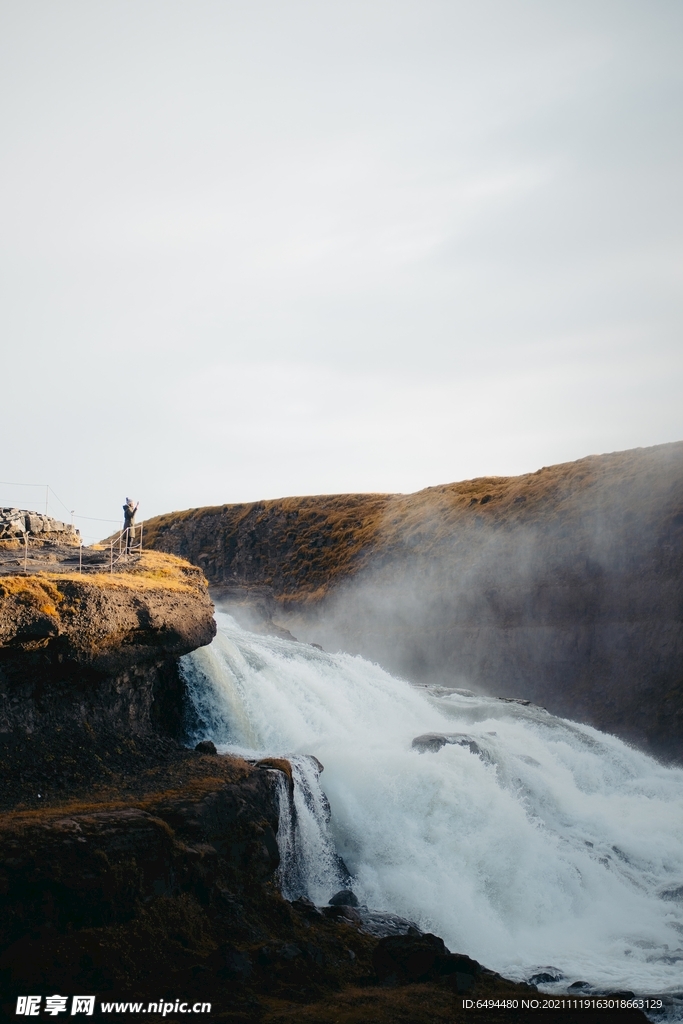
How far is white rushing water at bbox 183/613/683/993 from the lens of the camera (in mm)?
20594

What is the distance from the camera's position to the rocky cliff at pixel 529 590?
49.1 m

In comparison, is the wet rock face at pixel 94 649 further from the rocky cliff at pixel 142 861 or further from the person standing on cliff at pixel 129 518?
the person standing on cliff at pixel 129 518

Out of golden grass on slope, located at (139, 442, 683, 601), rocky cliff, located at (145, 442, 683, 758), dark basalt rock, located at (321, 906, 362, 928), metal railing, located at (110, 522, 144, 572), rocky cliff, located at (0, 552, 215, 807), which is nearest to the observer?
rocky cliff, located at (0, 552, 215, 807)

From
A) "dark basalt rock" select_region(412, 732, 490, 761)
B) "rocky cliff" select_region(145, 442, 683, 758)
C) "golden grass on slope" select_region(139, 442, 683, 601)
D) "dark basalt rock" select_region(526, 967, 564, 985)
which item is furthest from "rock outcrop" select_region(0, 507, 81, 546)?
"golden grass on slope" select_region(139, 442, 683, 601)

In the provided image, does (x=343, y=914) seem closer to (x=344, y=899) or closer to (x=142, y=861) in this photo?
(x=344, y=899)

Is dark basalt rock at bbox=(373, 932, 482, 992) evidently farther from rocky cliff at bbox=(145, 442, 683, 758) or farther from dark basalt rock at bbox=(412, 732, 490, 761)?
rocky cliff at bbox=(145, 442, 683, 758)

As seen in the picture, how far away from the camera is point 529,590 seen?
55219 millimetres

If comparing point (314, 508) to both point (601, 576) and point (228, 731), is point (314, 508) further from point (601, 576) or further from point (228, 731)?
point (228, 731)

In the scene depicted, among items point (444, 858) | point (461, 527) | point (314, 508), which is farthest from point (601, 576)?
point (314, 508)

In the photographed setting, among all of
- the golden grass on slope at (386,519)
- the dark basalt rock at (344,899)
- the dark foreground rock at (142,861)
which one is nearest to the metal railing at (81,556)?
the dark foreground rock at (142,861)

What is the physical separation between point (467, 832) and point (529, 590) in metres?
33.0

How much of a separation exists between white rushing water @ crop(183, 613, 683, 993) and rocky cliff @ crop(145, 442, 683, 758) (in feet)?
53.1

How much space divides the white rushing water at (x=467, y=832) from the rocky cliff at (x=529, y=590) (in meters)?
16.2

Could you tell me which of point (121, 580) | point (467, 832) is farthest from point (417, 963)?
point (121, 580)
